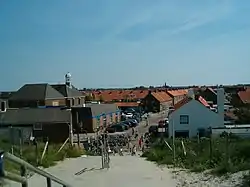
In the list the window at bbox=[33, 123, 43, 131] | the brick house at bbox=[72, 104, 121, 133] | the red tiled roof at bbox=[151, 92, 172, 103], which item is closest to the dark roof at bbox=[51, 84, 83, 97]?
the brick house at bbox=[72, 104, 121, 133]

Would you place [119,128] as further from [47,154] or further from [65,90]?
[47,154]

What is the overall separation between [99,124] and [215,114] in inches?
887

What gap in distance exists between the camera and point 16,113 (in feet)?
142

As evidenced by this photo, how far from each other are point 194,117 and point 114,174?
24.9 meters

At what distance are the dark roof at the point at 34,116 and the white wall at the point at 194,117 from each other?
35.3 feet

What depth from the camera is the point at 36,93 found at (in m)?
67.6

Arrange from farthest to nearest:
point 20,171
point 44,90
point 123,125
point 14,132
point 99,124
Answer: point 44,90, point 99,124, point 123,125, point 14,132, point 20,171

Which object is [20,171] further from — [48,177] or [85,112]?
[85,112]

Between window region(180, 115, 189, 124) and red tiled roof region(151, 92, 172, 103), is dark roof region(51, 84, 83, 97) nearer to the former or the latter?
red tiled roof region(151, 92, 172, 103)

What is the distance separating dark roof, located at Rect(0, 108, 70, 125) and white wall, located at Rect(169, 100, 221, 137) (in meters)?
10.8

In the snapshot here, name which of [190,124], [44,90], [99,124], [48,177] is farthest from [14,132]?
[44,90]

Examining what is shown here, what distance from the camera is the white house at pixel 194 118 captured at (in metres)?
40.4

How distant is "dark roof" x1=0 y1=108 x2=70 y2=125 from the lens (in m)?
40.9

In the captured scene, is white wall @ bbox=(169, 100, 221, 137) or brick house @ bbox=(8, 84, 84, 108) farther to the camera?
brick house @ bbox=(8, 84, 84, 108)
